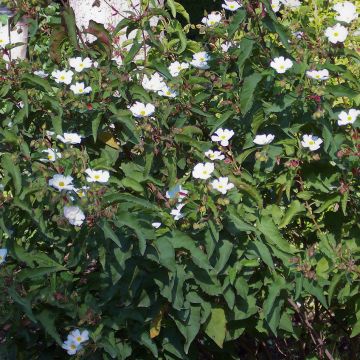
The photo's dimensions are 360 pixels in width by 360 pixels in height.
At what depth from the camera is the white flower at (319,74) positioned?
2.52m

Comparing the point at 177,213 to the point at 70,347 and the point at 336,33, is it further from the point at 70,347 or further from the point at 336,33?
the point at 336,33

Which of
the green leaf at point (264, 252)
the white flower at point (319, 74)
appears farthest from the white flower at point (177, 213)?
the white flower at point (319, 74)

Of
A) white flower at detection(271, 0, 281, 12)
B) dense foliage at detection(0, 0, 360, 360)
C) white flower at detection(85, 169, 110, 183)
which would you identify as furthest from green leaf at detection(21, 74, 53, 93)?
white flower at detection(271, 0, 281, 12)

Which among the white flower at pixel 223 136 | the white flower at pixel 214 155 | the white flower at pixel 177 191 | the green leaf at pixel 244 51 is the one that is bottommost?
the white flower at pixel 177 191

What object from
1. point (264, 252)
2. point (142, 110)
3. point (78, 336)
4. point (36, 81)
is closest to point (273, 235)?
point (264, 252)

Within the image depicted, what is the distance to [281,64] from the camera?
2545mm

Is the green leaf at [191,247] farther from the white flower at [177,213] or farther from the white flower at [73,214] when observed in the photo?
the white flower at [73,214]

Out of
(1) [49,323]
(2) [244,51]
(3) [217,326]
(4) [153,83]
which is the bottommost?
(3) [217,326]

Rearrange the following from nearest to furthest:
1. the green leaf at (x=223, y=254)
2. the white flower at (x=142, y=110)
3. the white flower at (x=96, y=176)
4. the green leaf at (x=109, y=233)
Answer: the green leaf at (x=109, y=233), the white flower at (x=96, y=176), the green leaf at (x=223, y=254), the white flower at (x=142, y=110)

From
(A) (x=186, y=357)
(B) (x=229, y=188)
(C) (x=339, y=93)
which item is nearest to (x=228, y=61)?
(C) (x=339, y=93)

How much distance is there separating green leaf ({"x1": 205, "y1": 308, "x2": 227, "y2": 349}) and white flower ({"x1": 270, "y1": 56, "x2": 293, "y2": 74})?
743mm

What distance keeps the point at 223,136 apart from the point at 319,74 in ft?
1.15

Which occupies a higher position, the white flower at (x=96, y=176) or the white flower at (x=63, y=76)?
the white flower at (x=63, y=76)

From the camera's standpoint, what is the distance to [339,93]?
2584 millimetres
